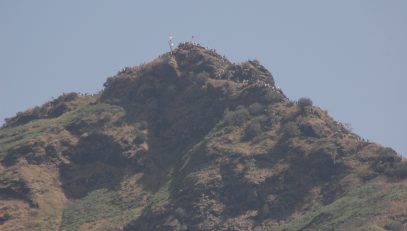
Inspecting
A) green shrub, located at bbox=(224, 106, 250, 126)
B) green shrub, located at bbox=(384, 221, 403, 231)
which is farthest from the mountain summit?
green shrub, located at bbox=(224, 106, 250, 126)

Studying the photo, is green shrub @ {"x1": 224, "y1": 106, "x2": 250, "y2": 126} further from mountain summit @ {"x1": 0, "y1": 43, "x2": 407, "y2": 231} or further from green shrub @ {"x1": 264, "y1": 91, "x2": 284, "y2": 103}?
green shrub @ {"x1": 264, "y1": 91, "x2": 284, "y2": 103}

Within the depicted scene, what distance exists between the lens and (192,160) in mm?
137625

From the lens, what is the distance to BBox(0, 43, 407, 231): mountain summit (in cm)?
12219

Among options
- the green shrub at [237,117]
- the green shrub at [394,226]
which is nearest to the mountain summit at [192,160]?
the green shrub at [394,226]

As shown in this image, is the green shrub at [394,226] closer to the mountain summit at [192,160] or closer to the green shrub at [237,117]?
the mountain summit at [192,160]

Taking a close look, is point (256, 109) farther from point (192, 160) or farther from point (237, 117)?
point (192, 160)

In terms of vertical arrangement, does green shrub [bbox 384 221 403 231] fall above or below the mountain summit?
below

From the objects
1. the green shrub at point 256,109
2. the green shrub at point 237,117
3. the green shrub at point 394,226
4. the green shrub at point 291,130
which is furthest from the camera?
the green shrub at point 256,109

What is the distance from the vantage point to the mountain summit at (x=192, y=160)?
12219cm

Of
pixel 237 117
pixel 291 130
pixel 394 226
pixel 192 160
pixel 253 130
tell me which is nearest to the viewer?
pixel 394 226

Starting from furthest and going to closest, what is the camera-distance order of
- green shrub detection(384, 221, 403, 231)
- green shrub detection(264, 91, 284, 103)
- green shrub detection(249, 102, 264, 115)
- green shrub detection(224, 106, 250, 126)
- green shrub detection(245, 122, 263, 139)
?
green shrub detection(264, 91, 284, 103) → green shrub detection(249, 102, 264, 115) → green shrub detection(224, 106, 250, 126) → green shrub detection(245, 122, 263, 139) → green shrub detection(384, 221, 403, 231)

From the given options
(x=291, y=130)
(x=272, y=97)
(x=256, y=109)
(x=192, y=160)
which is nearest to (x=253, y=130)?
(x=256, y=109)

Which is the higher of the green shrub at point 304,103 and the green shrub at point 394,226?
the green shrub at point 304,103

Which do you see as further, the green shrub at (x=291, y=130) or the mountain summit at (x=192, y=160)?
the green shrub at (x=291, y=130)
